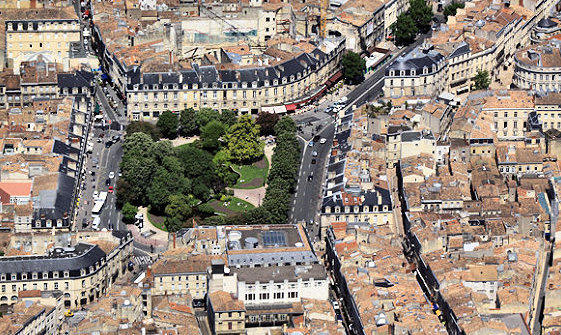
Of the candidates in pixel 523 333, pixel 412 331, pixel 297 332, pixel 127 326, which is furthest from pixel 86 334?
pixel 523 333

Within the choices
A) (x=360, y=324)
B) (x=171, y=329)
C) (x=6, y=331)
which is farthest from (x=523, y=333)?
(x=6, y=331)

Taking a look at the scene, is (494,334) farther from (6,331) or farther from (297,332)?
(6,331)

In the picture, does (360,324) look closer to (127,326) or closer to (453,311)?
(453,311)

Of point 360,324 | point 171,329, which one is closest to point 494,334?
point 360,324

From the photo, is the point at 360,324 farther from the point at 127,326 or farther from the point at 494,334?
the point at 127,326

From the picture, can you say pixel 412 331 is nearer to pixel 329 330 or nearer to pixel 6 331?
Answer: pixel 329 330

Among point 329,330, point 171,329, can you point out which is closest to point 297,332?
point 329,330
